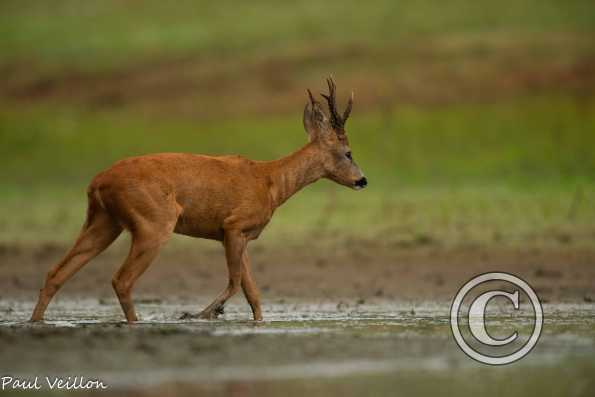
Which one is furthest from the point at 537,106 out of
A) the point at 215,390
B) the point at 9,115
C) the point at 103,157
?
the point at 215,390

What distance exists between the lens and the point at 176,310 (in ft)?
54.6

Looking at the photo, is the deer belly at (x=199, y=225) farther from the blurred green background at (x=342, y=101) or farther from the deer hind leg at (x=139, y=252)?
the blurred green background at (x=342, y=101)

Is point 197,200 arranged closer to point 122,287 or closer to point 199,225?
point 199,225

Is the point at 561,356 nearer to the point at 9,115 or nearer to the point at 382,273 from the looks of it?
the point at 382,273

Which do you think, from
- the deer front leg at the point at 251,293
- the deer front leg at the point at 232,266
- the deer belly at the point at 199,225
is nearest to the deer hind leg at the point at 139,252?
the deer belly at the point at 199,225

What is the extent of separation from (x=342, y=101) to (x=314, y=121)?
20.1 m

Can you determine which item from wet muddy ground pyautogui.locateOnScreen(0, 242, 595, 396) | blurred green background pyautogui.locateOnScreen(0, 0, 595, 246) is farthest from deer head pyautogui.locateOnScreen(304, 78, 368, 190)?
blurred green background pyautogui.locateOnScreen(0, 0, 595, 246)

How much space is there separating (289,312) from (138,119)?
77.6 ft

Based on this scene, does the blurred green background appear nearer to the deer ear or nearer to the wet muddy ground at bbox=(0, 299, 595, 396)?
the deer ear

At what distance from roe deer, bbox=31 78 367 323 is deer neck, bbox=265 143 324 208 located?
11 mm

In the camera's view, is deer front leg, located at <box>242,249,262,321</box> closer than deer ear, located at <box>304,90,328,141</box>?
Yes

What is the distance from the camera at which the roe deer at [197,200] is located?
46.6 feet

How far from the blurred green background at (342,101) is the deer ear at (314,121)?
6442 mm

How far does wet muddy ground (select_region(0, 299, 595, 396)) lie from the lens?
419 inches
